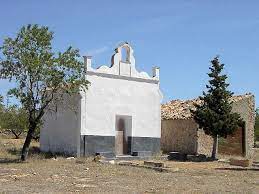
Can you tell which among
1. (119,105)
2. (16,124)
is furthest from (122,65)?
(16,124)

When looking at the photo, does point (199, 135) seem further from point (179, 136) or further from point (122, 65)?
point (122, 65)

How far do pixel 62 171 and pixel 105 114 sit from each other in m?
8.99

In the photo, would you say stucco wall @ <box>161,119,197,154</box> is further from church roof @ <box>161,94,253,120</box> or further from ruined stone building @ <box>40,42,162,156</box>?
ruined stone building @ <box>40,42,162,156</box>

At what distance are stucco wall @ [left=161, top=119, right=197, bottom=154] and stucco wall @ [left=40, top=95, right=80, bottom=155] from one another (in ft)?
30.3

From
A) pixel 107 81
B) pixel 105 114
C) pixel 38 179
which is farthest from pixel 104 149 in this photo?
pixel 38 179

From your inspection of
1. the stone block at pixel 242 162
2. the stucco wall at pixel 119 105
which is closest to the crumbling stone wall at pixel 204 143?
the stucco wall at pixel 119 105

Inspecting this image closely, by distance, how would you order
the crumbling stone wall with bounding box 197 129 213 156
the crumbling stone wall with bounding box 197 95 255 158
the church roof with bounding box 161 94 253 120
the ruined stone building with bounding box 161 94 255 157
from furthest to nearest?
the crumbling stone wall with bounding box 197 95 255 158, the church roof with bounding box 161 94 253 120, the ruined stone building with bounding box 161 94 255 157, the crumbling stone wall with bounding box 197 129 213 156

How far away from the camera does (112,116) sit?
92.9 feet

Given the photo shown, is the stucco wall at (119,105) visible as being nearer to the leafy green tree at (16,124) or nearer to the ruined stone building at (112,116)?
the ruined stone building at (112,116)

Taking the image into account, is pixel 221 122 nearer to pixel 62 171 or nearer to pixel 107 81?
pixel 107 81

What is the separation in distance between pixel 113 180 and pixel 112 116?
11671 millimetres

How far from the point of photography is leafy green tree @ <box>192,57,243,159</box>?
29609 mm

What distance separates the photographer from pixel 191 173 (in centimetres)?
2023

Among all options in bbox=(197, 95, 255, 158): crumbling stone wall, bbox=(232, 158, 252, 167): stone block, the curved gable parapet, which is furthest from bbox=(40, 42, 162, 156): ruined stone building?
bbox=(197, 95, 255, 158): crumbling stone wall
